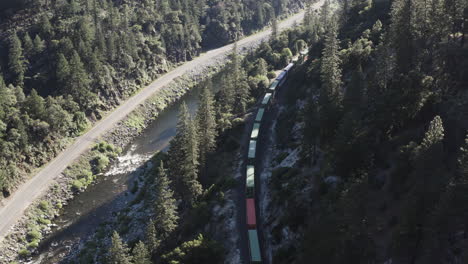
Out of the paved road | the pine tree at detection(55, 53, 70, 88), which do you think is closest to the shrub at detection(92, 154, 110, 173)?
the paved road

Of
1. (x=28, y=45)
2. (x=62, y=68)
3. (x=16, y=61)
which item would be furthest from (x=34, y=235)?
(x=28, y=45)

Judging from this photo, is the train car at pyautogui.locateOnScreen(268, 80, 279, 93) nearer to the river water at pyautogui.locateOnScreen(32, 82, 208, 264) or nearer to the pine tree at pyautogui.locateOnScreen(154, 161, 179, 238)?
the river water at pyautogui.locateOnScreen(32, 82, 208, 264)

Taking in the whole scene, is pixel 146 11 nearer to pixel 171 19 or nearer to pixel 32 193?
pixel 171 19

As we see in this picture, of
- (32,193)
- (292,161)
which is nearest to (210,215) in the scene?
(292,161)

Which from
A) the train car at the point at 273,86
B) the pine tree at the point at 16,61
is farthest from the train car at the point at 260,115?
the pine tree at the point at 16,61

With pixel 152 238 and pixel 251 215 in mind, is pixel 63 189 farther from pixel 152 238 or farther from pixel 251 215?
pixel 251 215

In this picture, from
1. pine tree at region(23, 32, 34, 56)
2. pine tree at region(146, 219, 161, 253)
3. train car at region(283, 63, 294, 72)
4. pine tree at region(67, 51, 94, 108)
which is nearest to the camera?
pine tree at region(146, 219, 161, 253)
